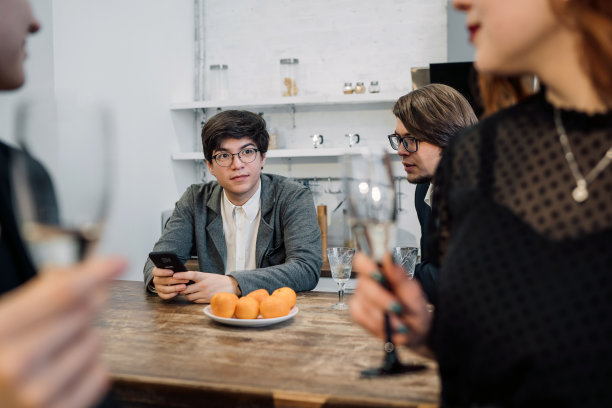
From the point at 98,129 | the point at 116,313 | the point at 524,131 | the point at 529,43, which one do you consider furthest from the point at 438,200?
the point at 116,313

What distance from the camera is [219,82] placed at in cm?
416

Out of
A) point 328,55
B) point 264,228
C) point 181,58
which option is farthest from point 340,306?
point 181,58

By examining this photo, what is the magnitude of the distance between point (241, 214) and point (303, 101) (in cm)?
156

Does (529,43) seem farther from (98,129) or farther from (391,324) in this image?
(98,129)

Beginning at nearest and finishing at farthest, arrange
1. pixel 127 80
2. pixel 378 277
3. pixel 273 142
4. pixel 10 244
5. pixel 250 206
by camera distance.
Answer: pixel 378 277 → pixel 10 244 → pixel 250 206 → pixel 127 80 → pixel 273 142

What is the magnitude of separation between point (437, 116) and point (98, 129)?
1.95 meters

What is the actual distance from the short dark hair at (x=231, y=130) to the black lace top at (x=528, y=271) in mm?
1605

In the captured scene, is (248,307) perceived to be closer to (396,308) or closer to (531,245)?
(396,308)

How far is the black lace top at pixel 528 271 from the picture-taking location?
695mm

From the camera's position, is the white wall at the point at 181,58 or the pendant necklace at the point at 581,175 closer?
the pendant necklace at the point at 581,175

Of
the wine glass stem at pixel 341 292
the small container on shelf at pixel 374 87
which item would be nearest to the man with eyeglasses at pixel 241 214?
the wine glass stem at pixel 341 292

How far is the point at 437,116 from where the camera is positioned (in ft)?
7.42

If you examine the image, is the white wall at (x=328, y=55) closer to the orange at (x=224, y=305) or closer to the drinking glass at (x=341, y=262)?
the drinking glass at (x=341, y=262)

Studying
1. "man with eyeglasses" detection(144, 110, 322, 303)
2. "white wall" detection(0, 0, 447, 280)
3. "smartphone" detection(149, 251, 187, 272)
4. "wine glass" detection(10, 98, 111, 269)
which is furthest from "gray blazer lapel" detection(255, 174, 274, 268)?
"wine glass" detection(10, 98, 111, 269)
